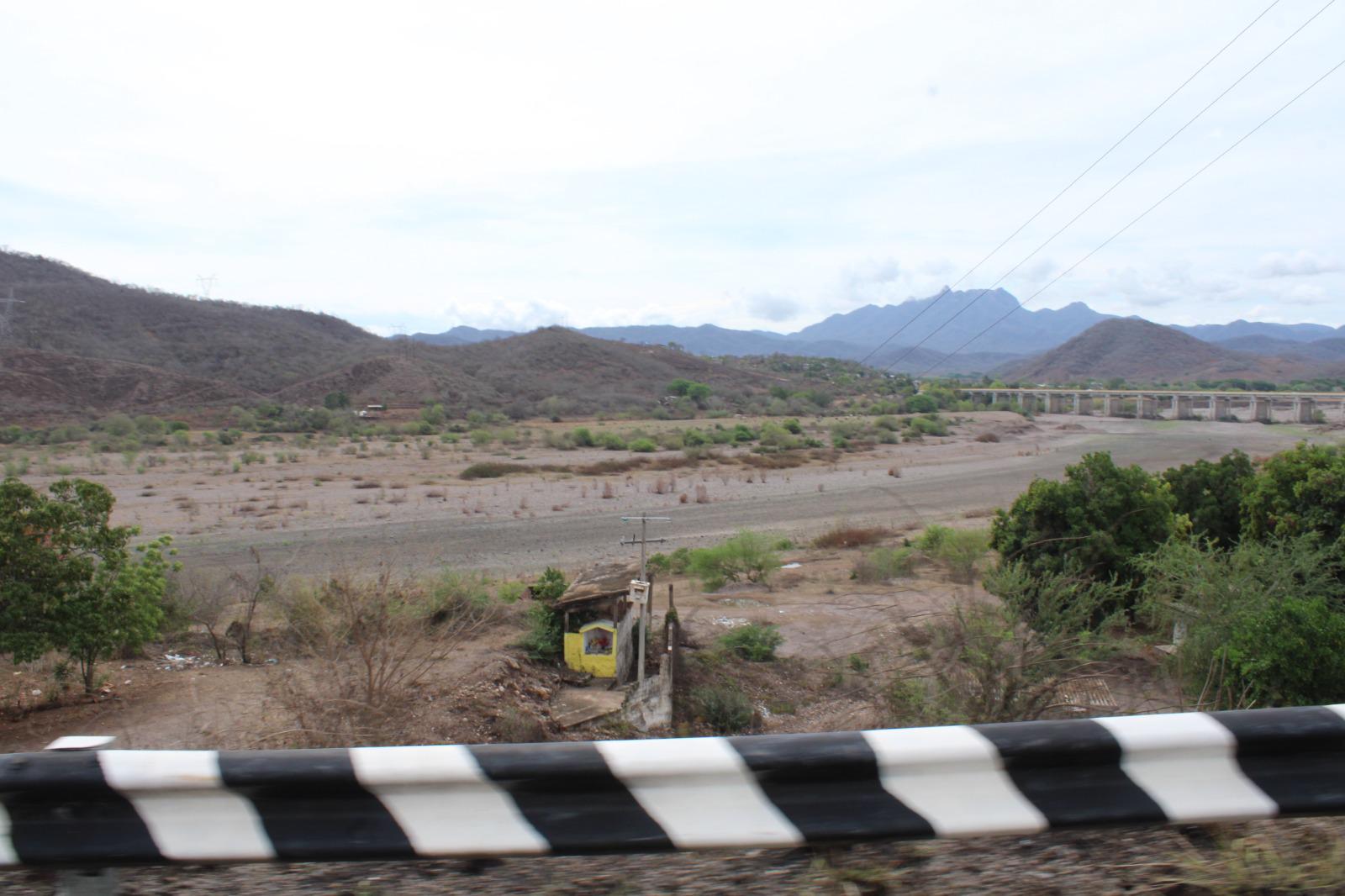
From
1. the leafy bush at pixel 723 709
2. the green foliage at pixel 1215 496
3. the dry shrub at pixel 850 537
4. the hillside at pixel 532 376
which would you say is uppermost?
the hillside at pixel 532 376

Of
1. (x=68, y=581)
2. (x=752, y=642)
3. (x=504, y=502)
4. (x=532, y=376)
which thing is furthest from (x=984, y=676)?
(x=532, y=376)

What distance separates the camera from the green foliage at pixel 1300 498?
1294 centimetres

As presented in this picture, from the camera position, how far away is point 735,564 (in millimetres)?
23750

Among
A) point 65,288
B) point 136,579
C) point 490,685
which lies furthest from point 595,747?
point 65,288

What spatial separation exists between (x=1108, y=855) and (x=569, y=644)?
11704mm

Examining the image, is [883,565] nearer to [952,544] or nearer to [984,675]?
[952,544]

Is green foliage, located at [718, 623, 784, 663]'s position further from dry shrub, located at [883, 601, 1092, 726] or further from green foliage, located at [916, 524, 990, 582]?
dry shrub, located at [883, 601, 1092, 726]

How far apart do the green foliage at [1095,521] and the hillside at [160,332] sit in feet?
258

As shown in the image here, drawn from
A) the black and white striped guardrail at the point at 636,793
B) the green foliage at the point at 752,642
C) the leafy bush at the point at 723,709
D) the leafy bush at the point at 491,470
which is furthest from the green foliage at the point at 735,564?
the leafy bush at the point at 491,470

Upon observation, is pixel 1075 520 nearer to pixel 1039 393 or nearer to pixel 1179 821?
pixel 1179 821

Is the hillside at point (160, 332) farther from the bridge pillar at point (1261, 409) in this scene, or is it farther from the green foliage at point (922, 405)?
the bridge pillar at point (1261, 409)

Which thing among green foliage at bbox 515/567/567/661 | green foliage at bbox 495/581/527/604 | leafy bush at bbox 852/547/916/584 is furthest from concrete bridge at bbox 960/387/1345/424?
green foliage at bbox 515/567/567/661

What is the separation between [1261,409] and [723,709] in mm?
99226

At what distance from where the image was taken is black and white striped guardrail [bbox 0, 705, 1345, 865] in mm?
2615
